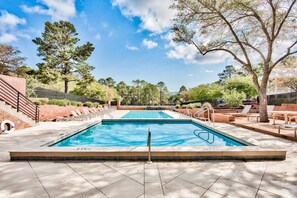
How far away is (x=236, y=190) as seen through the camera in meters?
2.22

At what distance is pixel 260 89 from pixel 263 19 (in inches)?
141

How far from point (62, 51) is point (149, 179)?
64.8 ft

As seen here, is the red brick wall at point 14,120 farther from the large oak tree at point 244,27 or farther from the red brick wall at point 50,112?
the large oak tree at point 244,27

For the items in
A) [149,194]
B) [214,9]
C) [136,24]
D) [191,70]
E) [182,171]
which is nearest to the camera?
[149,194]

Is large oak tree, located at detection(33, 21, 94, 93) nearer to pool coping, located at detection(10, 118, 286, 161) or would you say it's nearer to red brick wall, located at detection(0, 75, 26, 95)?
red brick wall, located at detection(0, 75, 26, 95)

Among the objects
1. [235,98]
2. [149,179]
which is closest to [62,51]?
[235,98]

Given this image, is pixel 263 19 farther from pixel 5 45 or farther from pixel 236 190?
pixel 5 45

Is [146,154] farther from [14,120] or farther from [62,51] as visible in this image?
[62,51]

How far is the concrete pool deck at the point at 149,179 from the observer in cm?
217

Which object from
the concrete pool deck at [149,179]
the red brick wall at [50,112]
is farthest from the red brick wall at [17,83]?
the concrete pool deck at [149,179]

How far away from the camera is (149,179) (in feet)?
8.38

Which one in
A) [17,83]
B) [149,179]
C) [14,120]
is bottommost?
[149,179]

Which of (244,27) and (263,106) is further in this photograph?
(244,27)

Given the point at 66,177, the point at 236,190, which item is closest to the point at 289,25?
the point at 236,190
